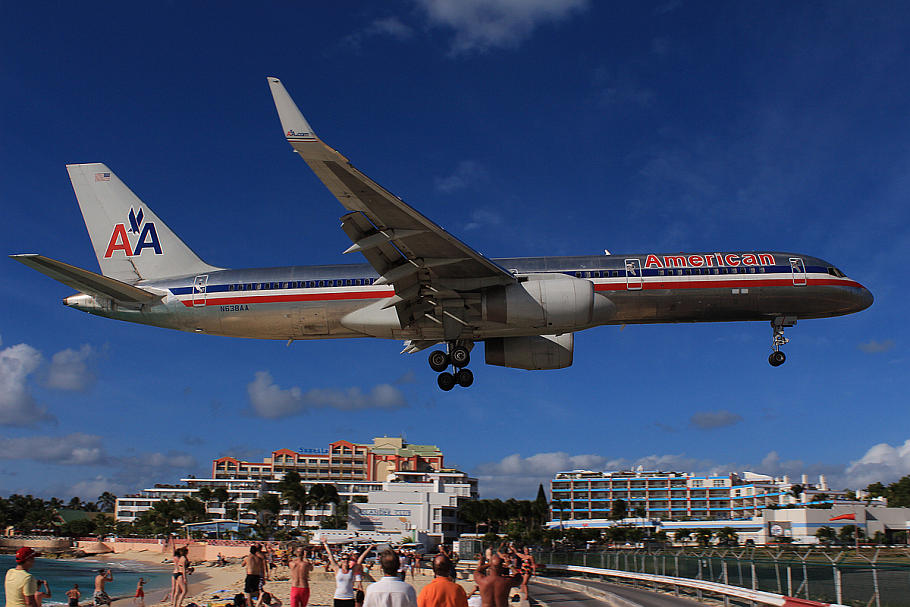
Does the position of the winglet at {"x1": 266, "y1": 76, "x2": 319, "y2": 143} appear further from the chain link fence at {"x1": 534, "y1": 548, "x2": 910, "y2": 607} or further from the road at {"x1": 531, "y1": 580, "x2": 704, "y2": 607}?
the road at {"x1": 531, "y1": 580, "x2": 704, "y2": 607}

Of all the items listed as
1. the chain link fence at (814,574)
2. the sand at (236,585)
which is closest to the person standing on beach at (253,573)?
the sand at (236,585)

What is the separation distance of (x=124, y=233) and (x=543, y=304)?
58.2ft

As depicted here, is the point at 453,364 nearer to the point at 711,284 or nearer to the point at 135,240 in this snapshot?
the point at 711,284

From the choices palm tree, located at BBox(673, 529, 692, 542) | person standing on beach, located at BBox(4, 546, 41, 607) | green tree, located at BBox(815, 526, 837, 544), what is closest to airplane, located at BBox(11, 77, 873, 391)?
person standing on beach, located at BBox(4, 546, 41, 607)

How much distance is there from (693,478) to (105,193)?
564 feet

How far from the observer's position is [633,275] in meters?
24.6

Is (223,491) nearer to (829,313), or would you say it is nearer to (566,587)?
(566,587)

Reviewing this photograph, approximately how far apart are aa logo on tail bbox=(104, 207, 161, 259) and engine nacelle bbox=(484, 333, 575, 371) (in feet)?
46.1

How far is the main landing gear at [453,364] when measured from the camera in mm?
25359

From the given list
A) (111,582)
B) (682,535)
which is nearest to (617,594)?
(111,582)

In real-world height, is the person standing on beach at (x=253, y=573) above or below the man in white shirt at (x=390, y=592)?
below

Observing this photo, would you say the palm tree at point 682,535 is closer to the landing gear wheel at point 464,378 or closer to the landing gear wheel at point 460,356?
the landing gear wheel at point 464,378

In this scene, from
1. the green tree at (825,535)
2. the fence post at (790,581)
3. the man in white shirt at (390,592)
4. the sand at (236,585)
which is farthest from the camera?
the green tree at (825,535)

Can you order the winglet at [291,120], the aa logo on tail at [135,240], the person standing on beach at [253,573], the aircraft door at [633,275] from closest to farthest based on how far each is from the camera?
the winglet at [291,120]
the person standing on beach at [253,573]
the aircraft door at [633,275]
the aa logo on tail at [135,240]
